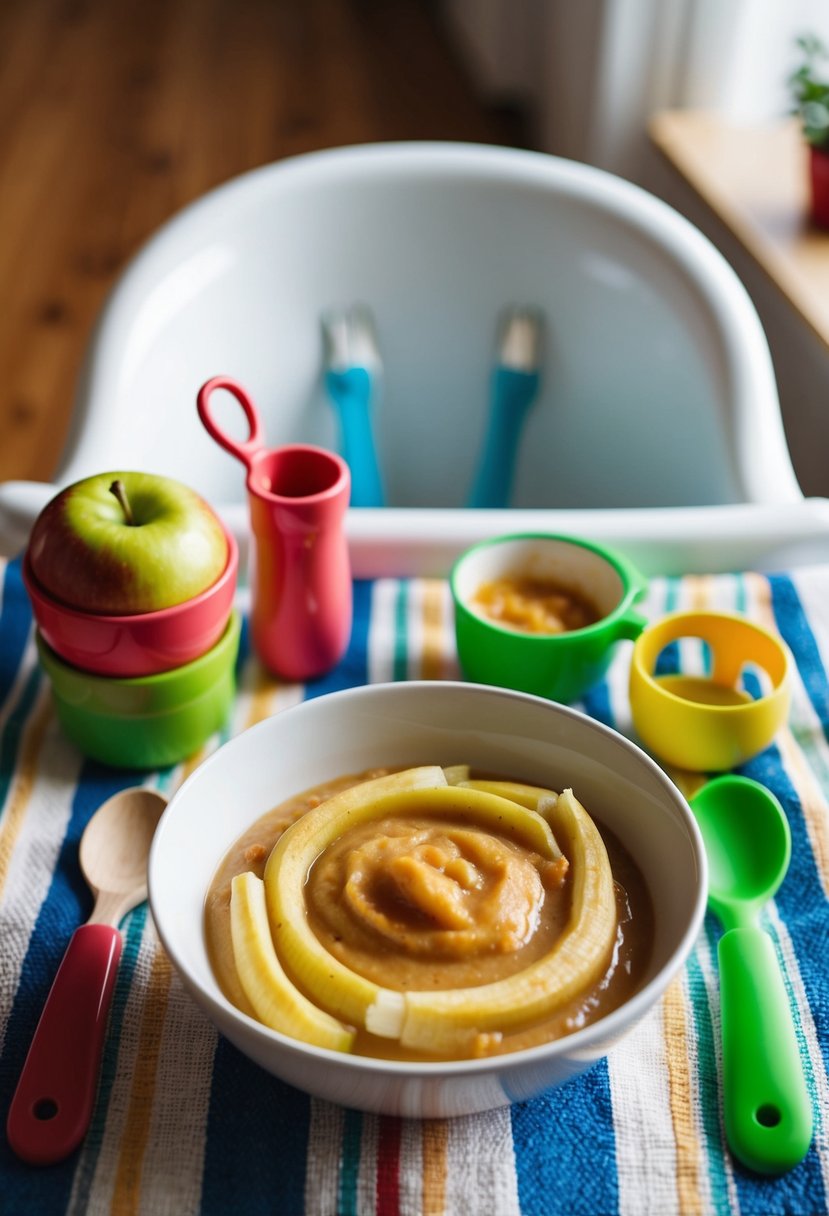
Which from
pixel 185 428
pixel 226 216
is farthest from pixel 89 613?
pixel 226 216

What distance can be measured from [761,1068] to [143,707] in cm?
47

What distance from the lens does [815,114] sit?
150cm

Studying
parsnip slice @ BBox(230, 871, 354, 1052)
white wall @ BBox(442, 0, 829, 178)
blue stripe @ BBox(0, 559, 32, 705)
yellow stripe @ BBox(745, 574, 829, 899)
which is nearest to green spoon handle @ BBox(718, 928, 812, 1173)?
yellow stripe @ BBox(745, 574, 829, 899)

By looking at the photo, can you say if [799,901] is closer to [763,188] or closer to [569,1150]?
[569,1150]

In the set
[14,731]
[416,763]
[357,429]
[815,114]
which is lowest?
[357,429]

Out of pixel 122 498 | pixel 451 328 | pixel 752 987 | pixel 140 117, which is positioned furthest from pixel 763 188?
pixel 140 117

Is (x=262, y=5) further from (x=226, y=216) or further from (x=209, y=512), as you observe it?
(x=209, y=512)

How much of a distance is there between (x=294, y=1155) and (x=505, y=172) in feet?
3.90

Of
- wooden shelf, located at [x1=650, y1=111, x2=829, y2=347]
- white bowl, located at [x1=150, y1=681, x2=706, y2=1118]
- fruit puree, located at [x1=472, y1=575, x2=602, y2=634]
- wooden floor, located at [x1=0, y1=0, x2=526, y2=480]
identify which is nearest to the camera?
white bowl, located at [x1=150, y1=681, x2=706, y2=1118]

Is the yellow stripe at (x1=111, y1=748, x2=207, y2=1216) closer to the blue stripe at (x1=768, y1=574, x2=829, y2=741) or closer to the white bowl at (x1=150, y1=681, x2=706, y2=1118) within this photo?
the white bowl at (x1=150, y1=681, x2=706, y2=1118)

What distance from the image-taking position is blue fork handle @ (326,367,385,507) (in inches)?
58.0

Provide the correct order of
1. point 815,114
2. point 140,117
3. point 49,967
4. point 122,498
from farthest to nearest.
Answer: point 140,117 → point 815,114 → point 122,498 → point 49,967

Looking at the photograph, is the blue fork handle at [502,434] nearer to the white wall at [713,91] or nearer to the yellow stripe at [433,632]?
the white wall at [713,91]

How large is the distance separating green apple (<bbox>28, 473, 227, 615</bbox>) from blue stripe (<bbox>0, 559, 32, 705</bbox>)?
0.55 ft
